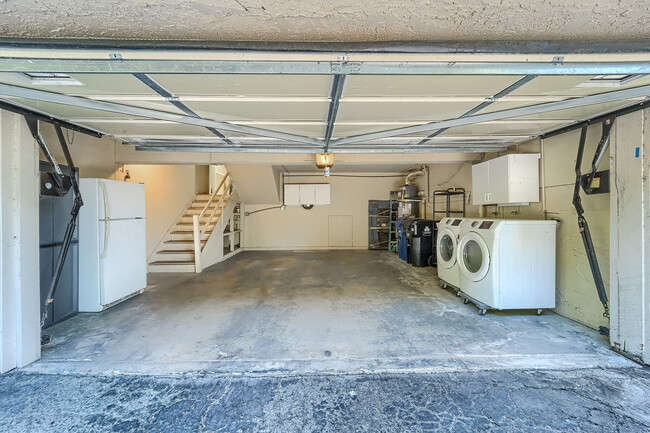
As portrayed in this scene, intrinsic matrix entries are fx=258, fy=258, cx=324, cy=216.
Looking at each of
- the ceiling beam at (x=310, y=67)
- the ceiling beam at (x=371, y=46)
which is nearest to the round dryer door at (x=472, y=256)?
the ceiling beam at (x=310, y=67)

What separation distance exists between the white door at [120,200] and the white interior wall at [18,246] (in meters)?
1.02

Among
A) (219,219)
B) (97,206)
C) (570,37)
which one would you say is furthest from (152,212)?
(570,37)

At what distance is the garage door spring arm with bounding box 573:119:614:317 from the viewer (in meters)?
2.36

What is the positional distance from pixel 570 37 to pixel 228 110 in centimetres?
217

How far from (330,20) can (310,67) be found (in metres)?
0.26

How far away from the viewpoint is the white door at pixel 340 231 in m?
8.26

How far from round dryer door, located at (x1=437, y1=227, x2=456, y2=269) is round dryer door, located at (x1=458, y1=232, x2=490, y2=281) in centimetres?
22

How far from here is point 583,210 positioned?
2.68 m

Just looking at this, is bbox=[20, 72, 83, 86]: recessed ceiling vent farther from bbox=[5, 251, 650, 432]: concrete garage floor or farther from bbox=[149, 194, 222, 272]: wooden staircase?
bbox=[149, 194, 222, 272]: wooden staircase

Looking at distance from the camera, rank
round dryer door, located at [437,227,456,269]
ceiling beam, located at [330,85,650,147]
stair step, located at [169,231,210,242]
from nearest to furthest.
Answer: ceiling beam, located at [330,85,650,147] → round dryer door, located at [437,227,456,269] → stair step, located at [169,231,210,242]

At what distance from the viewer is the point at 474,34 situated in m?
1.21

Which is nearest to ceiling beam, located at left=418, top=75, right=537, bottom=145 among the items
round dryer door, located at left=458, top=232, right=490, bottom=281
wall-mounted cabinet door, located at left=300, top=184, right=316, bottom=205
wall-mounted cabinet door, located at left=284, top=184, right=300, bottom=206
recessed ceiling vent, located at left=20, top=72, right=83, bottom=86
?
round dryer door, located at left=458, top=232, right=490, bottom=281

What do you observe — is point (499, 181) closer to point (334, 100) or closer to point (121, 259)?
point (334, 100)

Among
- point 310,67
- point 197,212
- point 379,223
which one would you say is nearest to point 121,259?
point 197,212
